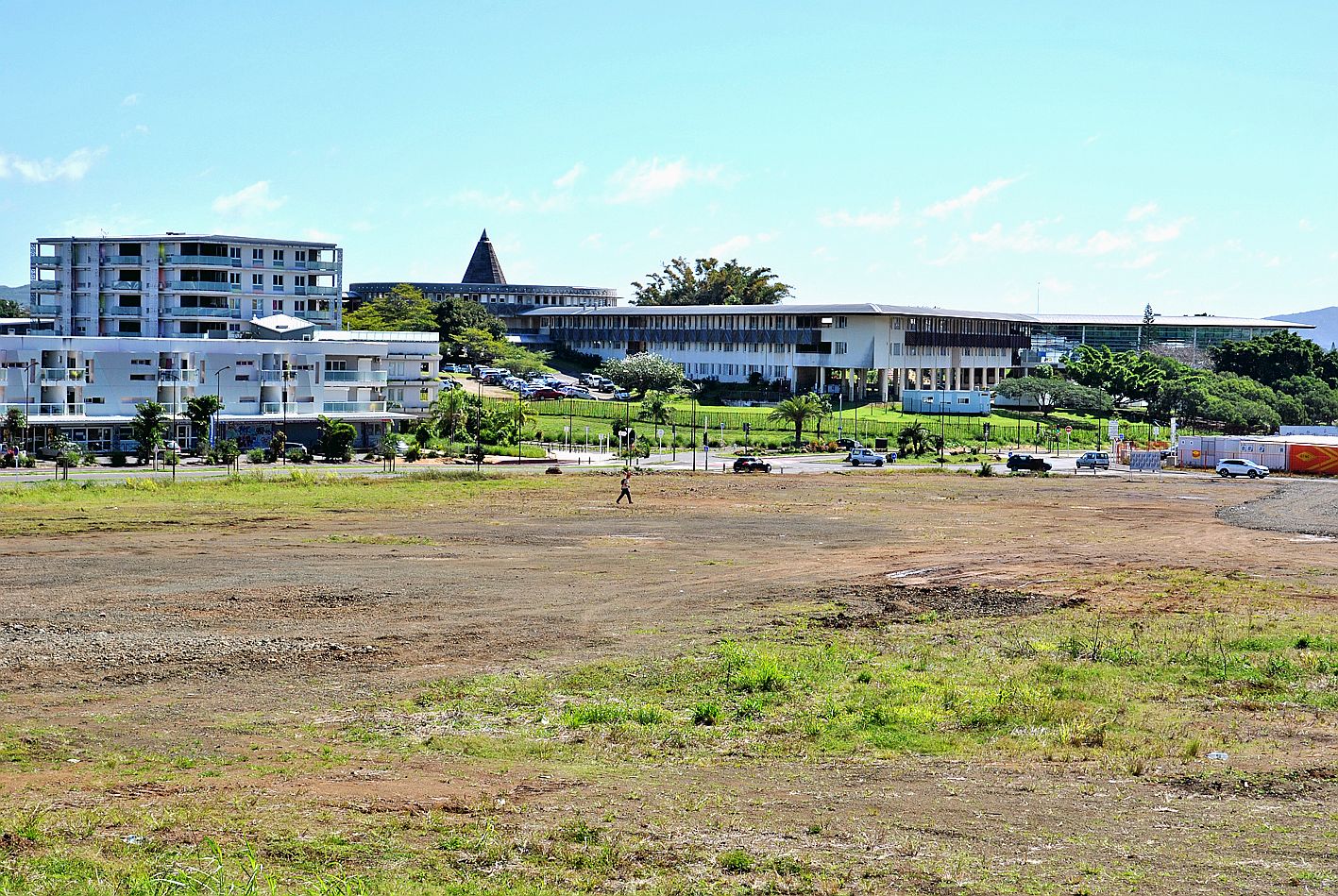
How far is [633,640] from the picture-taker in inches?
1149

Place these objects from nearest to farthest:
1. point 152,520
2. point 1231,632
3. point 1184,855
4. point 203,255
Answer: point 1184,855, point 1231,632, point 152,520, point 203,255

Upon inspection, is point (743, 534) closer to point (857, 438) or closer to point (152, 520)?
point (152, 520)

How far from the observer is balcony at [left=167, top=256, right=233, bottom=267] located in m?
107

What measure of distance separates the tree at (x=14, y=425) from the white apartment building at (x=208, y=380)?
1167 millimetres

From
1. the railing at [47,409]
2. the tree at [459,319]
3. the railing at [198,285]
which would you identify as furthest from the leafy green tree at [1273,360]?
the railing at [47,409]

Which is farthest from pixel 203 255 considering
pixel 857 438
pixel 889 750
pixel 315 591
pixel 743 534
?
pixel 889 750

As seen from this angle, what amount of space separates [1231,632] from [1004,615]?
5.10 m

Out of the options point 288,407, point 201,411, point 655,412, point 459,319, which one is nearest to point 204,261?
point 288,407

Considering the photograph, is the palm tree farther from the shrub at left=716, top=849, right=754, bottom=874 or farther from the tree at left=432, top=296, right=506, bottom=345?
the shrub at left=716, top=849, right=754, bottom=874

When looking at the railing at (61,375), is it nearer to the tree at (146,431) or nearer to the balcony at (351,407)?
the tree at (146,431)

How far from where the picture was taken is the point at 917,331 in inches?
5581

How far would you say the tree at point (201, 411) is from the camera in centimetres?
7975

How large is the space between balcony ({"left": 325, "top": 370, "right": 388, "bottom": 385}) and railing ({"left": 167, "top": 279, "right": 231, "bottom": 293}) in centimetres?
2174

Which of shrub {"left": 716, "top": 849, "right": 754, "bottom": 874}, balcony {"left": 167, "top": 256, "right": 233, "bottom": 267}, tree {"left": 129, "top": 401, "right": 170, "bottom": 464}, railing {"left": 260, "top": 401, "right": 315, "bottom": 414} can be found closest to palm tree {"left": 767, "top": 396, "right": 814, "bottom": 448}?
railing {"left": 260, "top": 401, "right": 315, "bottom": 414}
